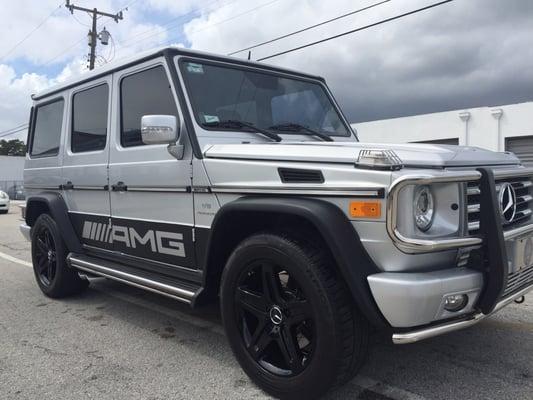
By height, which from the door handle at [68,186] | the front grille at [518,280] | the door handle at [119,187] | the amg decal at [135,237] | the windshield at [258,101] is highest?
the windshield at [258,101]

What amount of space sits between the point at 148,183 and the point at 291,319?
169cm

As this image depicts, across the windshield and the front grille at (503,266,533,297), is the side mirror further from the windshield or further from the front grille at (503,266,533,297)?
the front grille at (503,266,533,297)

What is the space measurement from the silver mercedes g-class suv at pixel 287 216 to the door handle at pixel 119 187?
0.15 ft

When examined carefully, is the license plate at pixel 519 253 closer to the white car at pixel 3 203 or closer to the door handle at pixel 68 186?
the door handle at pixel 68 186

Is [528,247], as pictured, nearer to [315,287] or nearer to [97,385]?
[315,287]

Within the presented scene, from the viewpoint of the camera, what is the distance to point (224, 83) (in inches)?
156

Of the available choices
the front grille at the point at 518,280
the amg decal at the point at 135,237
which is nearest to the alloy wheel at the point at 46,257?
the amg decal at the point at 135,237

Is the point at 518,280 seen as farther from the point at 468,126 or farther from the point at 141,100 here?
the point at 468,126

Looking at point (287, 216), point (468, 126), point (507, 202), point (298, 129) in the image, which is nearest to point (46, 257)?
point (298, 129)

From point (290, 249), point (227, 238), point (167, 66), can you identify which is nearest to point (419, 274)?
point (290, 249)

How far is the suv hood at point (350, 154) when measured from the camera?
2.67 m

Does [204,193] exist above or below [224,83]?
below

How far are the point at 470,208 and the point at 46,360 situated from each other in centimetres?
311

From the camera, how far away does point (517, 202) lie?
3129 mm
